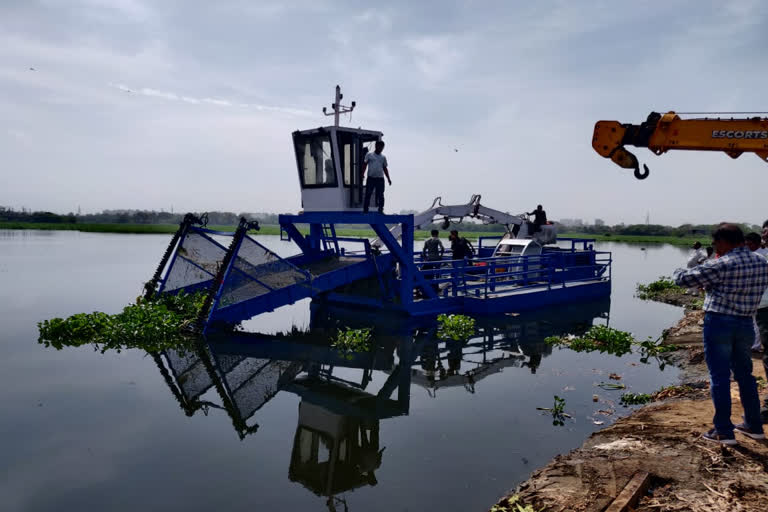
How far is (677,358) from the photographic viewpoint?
11.1 m

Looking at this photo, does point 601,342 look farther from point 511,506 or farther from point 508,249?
point 511,506

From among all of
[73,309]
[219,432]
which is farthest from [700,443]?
[73,309]

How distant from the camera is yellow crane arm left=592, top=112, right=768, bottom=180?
24.9ft

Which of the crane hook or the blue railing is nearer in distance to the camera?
the crane hook

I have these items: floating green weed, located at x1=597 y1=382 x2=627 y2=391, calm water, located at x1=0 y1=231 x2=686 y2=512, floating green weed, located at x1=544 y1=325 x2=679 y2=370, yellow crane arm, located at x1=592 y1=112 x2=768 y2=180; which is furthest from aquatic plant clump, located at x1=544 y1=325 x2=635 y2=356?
yellow crane arm, located at x1=592 y1=112 x2=768 y2=180

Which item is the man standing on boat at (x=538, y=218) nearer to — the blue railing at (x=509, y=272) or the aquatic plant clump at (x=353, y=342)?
the blue railing at (x=509, y=272)

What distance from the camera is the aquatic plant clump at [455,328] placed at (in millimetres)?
13336

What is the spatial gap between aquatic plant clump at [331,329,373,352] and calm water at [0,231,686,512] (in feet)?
2.02

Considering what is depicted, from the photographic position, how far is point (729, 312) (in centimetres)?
514

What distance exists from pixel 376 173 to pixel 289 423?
7.82m

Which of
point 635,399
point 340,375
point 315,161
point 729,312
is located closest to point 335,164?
point 315,161

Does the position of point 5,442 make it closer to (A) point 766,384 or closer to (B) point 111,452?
(B) point 111,452

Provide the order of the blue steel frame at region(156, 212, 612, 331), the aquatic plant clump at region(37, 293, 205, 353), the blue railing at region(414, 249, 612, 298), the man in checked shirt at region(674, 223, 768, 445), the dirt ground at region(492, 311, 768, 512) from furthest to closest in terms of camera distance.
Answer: the blue railing at region(414, 249, 612, 298), the blue steel frame at region(156, 212, 612, 331), the aquatic plant clump at region(37, 293, 205, 353), the man in checked shirt at region(674, 223, 768, 445), the dirt ground at region(492, 311, 768, 512)

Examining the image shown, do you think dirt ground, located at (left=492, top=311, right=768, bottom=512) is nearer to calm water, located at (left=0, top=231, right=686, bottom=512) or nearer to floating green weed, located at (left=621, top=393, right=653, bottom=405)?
calm water, located at (left=0, top=231, right=686, bottom=512)
